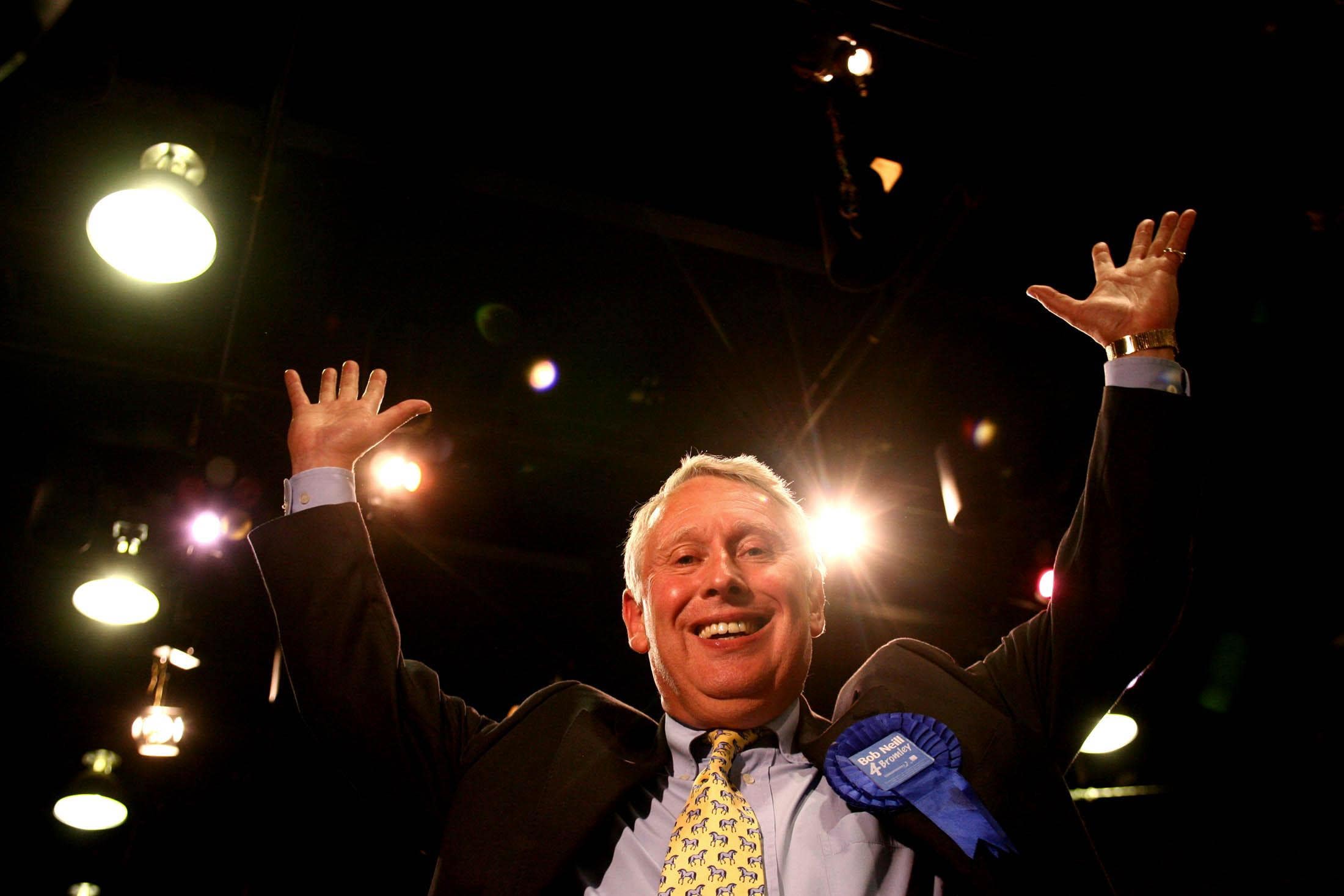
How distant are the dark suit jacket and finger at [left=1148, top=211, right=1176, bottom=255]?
1.36 feet

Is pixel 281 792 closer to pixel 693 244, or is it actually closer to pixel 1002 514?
pixel 693 244

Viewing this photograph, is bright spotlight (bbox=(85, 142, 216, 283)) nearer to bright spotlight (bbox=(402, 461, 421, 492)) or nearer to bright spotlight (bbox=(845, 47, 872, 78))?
bright spotlight (bbox=(402, 461, 421, 492))

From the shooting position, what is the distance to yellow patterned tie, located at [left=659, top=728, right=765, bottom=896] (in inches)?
48.9

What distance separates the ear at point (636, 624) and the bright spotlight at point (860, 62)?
1880 mm

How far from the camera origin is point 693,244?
4.11 m

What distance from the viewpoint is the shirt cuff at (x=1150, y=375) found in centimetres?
144

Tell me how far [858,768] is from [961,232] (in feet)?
10.2

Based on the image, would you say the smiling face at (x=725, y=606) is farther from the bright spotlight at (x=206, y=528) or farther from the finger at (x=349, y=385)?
the bright spotlight at (x=206, y=528)

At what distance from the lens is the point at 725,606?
1.67m

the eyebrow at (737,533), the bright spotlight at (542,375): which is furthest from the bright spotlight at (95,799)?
the eyebrow at (737,533)

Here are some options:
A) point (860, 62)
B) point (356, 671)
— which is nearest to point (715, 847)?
point (356, 671)

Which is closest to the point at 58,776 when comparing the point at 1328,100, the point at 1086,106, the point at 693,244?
the point at 693,244

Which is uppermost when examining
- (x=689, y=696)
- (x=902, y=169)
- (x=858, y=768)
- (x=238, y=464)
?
(x=238, y=464)

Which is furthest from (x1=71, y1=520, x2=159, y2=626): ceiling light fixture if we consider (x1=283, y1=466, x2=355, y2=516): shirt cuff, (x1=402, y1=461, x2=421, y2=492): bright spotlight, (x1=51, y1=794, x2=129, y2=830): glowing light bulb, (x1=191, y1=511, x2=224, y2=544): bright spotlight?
(x1=283, y1=466, x2=355, y2=516): shirt cuff
